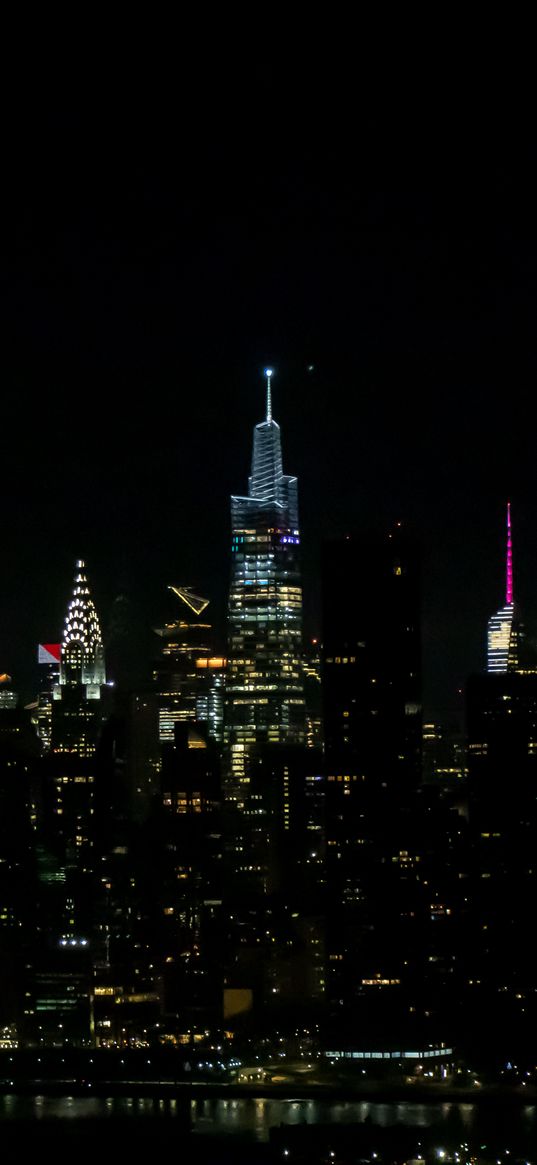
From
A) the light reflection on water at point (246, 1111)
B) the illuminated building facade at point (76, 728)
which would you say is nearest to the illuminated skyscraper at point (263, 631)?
the illuminated building facade at point (76, 728)

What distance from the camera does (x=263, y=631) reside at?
42938mm

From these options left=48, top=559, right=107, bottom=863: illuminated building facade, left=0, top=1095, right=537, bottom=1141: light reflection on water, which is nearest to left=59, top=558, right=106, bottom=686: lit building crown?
left=48, top=559, right=107, bottom=863: illuminated building facade

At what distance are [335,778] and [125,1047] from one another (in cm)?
477

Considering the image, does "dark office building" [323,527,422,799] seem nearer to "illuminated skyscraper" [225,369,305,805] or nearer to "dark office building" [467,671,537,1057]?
"dark office building" [467,671,537,1057]

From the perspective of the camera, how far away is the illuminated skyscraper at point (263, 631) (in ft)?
132

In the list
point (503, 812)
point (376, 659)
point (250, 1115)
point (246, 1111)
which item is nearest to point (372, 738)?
point (376, 659)

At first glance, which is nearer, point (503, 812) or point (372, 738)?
point (372, 738)

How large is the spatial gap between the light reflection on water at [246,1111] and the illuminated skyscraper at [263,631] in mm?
7817

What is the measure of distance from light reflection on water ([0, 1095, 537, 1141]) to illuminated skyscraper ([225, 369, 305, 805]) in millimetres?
7817

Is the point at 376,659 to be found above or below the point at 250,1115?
above

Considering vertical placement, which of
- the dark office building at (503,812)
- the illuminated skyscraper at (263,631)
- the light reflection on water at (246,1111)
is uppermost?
the illuminated skyscraper at (263,631)

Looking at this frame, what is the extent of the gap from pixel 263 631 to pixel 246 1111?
13.2m

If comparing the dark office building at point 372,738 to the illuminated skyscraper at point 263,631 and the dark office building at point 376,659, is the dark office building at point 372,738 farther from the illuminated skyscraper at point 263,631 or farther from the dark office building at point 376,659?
the illuminated skyscraper at point 263,631

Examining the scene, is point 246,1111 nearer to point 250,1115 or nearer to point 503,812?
point 250,1115
